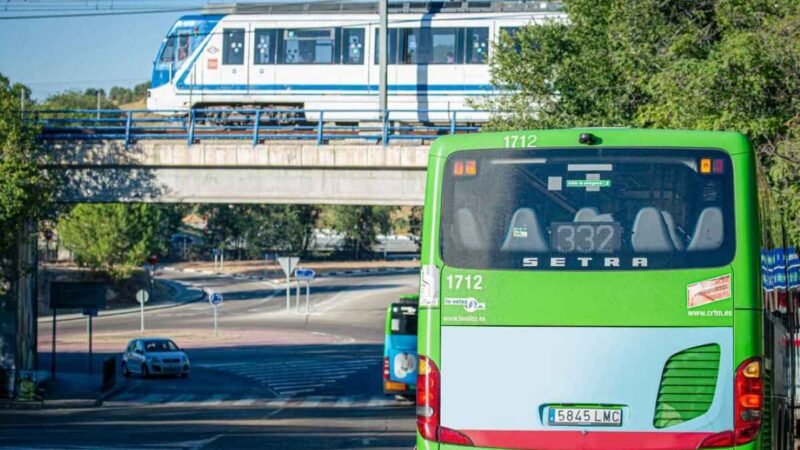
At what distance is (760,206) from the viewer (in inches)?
373

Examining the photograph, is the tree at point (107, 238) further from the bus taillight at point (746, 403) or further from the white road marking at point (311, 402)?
the bus taillight at point (746, 403)

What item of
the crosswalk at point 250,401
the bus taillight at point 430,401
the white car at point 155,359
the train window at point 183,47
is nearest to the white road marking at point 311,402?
the crosswalk at point 250,401

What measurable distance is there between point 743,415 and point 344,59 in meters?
28.7

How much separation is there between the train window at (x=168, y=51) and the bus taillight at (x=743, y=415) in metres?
31.1

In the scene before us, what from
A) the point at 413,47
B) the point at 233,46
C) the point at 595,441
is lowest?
the point at 595,441

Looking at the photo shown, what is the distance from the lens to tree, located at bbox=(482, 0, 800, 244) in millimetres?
19078


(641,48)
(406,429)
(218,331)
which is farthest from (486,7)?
(218,331)

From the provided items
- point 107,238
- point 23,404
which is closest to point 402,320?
point 23,404

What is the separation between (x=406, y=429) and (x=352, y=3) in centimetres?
1703

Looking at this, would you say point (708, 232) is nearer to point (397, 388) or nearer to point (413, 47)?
point (397, 388)

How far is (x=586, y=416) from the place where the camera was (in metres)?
9.04

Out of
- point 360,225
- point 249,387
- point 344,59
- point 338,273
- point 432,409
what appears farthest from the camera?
point 360,225

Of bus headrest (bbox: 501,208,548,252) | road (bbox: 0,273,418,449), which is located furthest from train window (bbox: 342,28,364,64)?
bus headrest (bbox: 501,208,548,252)

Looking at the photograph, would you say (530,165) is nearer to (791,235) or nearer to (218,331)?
(791,235)
